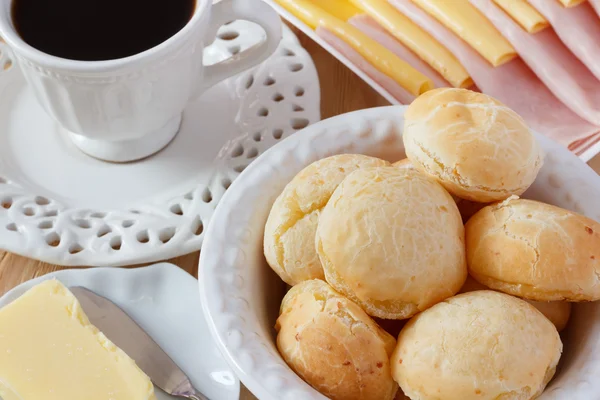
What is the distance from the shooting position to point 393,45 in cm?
113

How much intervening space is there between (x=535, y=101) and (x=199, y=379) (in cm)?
67

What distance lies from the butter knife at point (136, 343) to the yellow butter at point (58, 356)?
0.04 metres

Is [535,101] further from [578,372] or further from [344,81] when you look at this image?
[578,372]

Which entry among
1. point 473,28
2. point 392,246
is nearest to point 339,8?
point 473,28

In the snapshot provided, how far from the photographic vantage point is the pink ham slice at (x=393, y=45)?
3.62ft

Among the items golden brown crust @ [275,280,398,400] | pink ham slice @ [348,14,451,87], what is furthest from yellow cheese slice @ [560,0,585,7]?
golden brown crust @ [275,280,398,400]

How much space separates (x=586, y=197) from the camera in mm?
740

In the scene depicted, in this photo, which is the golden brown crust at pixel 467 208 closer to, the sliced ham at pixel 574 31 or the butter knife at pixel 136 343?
the butter knife at pixel 136 343

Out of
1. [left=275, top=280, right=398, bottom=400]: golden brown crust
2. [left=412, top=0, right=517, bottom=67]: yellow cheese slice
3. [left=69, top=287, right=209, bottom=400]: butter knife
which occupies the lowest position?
[left=69, top=287, right=209, bottom=400]: butter knife

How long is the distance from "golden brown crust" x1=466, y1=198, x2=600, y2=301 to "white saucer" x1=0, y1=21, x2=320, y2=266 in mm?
387

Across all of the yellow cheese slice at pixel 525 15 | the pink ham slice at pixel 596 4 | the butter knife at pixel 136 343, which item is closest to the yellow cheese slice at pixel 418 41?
the yellow cheese slice at pixel 525 15

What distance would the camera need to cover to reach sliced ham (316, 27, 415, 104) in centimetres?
105

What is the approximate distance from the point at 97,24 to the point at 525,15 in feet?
2.08

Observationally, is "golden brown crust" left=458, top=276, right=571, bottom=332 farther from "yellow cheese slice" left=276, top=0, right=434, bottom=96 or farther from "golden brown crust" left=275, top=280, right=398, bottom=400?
"yellow cheese slice" left=276, top=0, right=434, bottom=96
